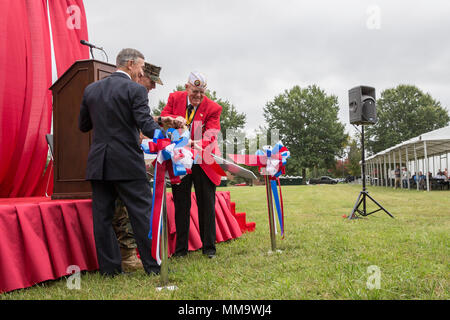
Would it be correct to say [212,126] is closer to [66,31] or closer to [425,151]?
[66,31]

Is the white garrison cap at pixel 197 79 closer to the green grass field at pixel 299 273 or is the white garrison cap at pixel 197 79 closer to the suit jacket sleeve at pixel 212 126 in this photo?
the suit jacket sleeve at pixel 212 126

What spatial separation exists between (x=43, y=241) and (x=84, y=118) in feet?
3.30

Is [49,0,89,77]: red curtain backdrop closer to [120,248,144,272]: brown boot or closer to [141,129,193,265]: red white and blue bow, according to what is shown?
[120,248,144,272]: brown boot

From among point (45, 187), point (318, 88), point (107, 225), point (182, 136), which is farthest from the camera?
point (318, 88)

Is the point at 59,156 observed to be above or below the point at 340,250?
above

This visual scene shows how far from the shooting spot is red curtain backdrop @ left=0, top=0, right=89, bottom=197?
4082 millimetres

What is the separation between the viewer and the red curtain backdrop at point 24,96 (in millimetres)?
4082

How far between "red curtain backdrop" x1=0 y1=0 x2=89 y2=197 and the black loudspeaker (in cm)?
519

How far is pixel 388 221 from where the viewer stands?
5934 millimetres

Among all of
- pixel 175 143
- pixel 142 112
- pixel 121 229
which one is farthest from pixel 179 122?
pixel 121 229

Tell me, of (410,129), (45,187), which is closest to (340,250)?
(45,187)

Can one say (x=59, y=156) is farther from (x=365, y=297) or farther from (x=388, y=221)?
(x=388, y=221)

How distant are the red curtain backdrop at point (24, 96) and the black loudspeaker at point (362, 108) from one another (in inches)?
204

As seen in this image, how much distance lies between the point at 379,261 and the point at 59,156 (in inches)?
123
